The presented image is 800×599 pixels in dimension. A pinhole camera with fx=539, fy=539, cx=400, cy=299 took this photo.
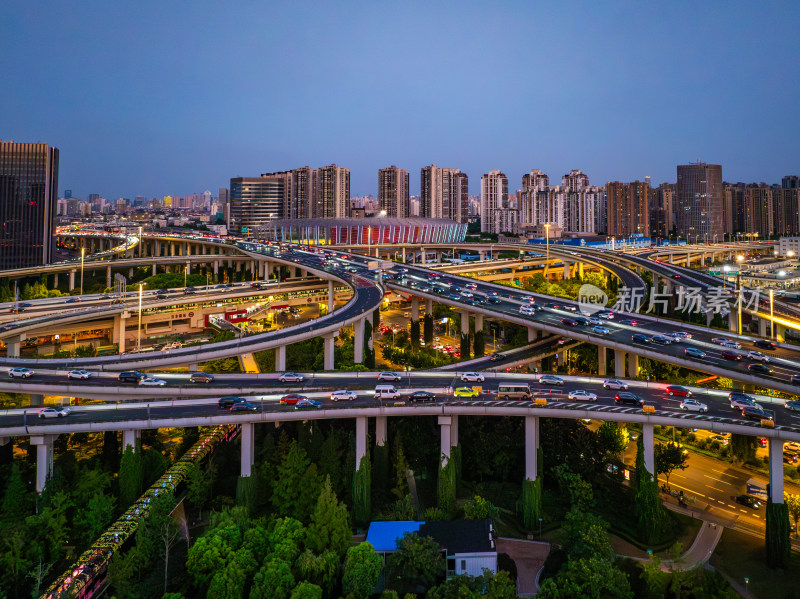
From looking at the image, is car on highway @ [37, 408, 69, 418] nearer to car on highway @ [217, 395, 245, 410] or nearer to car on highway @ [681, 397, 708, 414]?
car on highway @ [217, 395, 245, 410]

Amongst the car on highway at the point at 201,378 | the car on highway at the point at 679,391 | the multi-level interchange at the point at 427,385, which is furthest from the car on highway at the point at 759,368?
the car on highway at the point at 201,378

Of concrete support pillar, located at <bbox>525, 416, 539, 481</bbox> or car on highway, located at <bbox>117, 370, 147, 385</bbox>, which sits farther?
car on highway, located at <bbox>117, 370, 147, 385</bbox>

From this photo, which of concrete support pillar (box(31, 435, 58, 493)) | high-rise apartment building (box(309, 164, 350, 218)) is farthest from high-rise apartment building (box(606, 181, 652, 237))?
concrete support pillar (box(31, 435, 58, 493))

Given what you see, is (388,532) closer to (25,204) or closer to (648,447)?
(648,447)

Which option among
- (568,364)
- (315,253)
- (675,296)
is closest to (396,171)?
(315,253)

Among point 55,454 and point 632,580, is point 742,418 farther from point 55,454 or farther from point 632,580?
point 55,454

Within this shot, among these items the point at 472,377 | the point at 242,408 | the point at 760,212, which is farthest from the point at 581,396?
the point at 760,212

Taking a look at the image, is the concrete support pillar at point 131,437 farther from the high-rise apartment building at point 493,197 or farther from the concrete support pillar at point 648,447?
the high-rise apartment building at point 493,197
